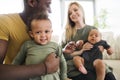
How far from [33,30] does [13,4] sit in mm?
2760

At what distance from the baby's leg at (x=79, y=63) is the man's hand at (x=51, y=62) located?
0.59ft

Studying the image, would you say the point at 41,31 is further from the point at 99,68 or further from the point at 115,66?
the point at 115,66

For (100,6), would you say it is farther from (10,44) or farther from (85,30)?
(10,44)

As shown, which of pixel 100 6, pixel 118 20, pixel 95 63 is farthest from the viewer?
pixel 100 6

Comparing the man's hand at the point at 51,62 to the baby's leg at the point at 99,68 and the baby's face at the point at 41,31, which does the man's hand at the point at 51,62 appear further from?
the baby's leg at the point at 99,68

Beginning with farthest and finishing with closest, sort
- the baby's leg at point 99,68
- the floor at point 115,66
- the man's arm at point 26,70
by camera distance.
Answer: the floor at point 115,66, the baby's leg at point 99,68, the man's arm at point 26,70

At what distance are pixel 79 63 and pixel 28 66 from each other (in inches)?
12.3

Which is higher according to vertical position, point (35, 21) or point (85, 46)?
point (35, 21)

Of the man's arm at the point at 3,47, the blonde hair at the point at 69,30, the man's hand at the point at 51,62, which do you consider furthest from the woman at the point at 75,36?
the man's arm at the point at 3,47

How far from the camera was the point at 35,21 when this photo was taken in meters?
0.97

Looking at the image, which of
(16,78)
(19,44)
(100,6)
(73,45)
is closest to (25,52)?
(19,44)

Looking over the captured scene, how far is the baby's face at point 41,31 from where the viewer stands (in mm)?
958

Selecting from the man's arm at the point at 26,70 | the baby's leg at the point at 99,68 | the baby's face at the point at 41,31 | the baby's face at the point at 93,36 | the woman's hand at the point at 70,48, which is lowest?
the baby's leg at the point at 99,68

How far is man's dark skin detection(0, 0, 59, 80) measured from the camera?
866 mm
